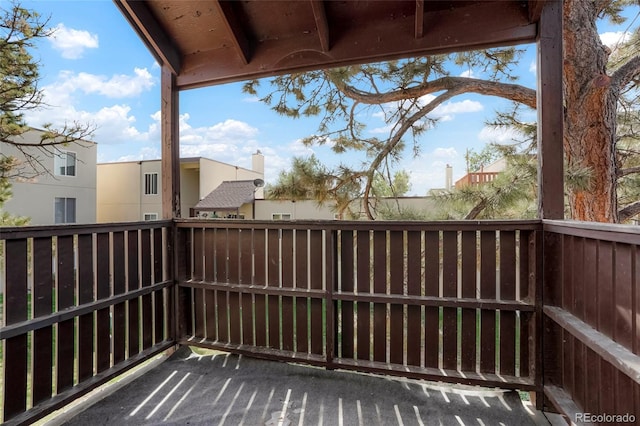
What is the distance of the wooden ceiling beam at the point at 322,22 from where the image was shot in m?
2.11

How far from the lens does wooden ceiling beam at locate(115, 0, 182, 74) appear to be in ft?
7.55

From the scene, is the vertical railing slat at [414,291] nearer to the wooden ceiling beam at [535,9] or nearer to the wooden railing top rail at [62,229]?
the wooden ceiling beam at [535,9]

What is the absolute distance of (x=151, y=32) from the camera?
8.02 ft

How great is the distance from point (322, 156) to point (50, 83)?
4.06 m

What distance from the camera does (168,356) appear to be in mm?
2676

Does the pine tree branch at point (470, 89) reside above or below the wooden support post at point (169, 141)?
above

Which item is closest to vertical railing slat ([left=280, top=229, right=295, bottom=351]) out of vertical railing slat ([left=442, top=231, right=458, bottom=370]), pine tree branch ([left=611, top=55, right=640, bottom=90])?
vertical railing slat ([left=442, top=231, right=458, bottom=370])

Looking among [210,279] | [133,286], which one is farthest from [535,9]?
[133,286]

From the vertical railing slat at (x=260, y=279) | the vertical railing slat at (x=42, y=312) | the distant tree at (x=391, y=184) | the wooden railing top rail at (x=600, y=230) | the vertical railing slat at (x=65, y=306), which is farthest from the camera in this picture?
the distant tree at (x=391, y=184)

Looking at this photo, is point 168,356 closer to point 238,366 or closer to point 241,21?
point 238,366

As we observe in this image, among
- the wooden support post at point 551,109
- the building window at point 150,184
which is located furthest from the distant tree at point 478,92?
the building window at point 150,184

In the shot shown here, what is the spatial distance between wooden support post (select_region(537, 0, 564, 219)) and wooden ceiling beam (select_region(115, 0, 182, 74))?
9.03 ft

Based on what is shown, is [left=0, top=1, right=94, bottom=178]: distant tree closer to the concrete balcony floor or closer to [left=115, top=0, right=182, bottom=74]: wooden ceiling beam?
[left=115, top=0, right=182, bottom=74]: wooden ceiling beam

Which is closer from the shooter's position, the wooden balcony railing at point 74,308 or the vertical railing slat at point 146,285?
the wooden balcony railing at point 74,308
